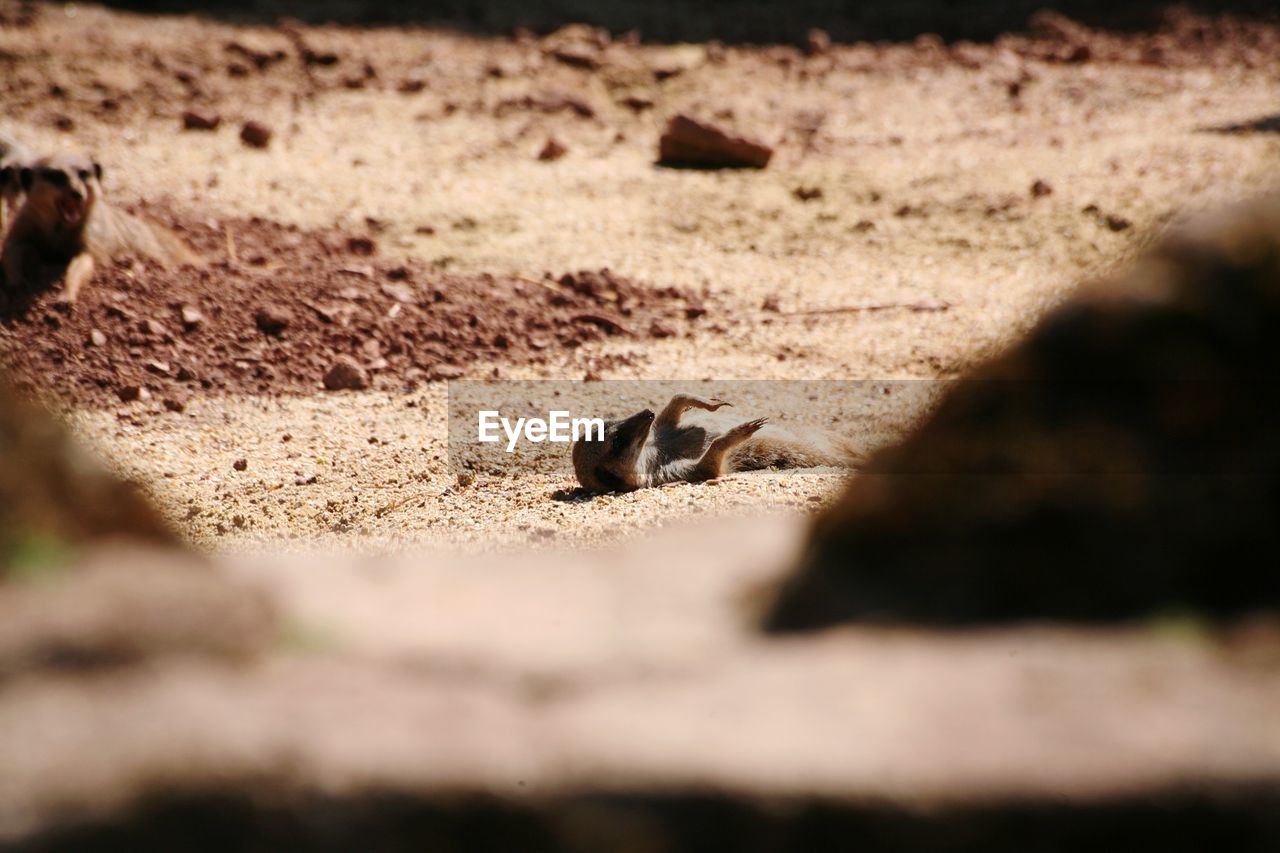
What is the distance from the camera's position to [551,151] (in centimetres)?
997

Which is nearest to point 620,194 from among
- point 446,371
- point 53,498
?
point 446,371

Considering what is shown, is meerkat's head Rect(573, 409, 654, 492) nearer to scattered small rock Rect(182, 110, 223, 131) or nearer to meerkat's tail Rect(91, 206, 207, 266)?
meerkat's tail Rect(91, 206, 207, 266)

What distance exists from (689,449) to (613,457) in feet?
2.78

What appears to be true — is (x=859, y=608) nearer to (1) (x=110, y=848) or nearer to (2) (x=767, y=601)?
(2) (x=767, y=601)

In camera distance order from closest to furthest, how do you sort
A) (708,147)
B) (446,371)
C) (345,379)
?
(345,379) < (446,371) < (708,147)

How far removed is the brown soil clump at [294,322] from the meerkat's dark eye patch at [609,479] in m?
1.51

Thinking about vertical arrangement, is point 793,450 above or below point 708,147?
below

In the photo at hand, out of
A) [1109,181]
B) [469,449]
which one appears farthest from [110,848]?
[1109,181]

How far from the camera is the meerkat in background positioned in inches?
281

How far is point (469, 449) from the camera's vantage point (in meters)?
5.88

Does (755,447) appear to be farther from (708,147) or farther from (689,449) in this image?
(708,147)

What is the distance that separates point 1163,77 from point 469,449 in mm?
8593

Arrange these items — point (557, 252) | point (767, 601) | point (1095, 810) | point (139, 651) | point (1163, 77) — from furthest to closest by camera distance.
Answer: point (1163, 77), point (557, 252), point (767, 601), point (139, 651), point (1095, 810)

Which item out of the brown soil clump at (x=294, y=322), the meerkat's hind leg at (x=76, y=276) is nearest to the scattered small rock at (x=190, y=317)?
the brown soil clump at (x=294, y=322)
